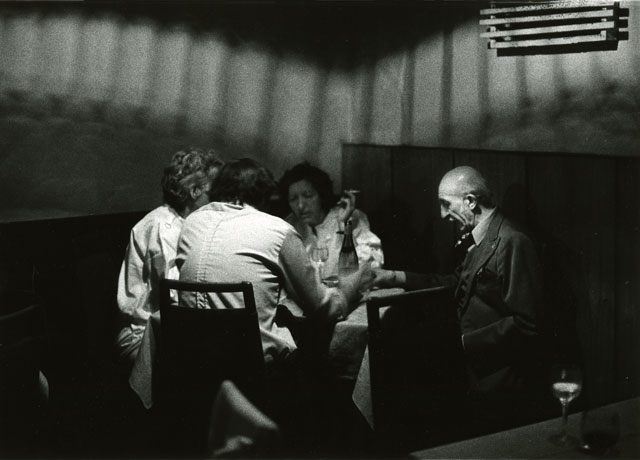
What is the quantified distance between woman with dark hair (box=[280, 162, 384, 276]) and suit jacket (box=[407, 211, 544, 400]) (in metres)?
1.07

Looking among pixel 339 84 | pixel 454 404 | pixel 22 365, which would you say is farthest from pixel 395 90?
pixel 22 365

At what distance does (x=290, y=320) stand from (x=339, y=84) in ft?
10.2

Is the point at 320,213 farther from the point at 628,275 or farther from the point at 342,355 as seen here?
the point at 628,275

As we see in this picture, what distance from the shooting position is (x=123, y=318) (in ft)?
13.0

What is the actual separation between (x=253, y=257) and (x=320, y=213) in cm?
165

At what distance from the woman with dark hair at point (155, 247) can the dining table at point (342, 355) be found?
38cm

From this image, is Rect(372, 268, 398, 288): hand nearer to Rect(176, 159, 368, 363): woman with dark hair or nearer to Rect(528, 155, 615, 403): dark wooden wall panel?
Rect(176, 159, 368, 363): woman with dark hair

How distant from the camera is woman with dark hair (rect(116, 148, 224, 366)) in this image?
3873 mm

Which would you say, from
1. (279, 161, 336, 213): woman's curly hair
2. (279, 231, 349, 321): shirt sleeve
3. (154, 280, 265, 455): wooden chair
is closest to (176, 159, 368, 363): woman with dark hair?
(279, 231, 349, 321): shirt sleeve

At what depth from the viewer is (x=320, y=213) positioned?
475 centimetres

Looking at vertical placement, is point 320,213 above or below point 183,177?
below

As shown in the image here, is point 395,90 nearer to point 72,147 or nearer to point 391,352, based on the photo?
point 72,147

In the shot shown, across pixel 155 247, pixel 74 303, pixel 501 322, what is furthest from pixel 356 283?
pixel 74 303

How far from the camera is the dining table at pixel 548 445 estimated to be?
2.01m
